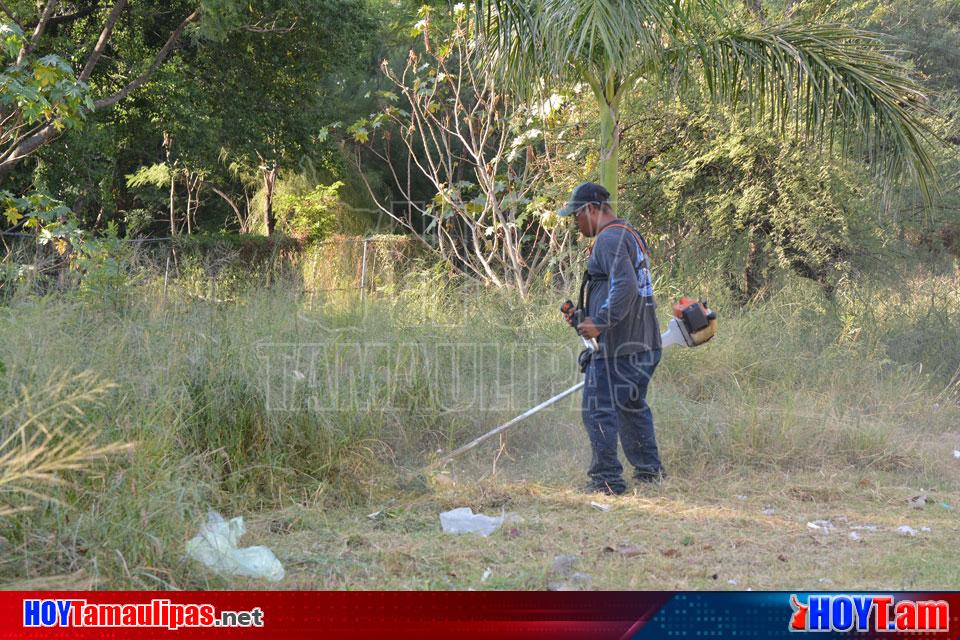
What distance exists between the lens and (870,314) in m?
A: 9.03

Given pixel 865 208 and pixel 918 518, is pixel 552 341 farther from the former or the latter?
pixel 865 208

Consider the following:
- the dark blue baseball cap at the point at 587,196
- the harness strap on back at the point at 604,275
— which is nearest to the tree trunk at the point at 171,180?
the dark blue baseball cap at the point at 587,196

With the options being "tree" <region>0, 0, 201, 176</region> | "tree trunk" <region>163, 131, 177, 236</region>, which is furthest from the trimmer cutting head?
"tree trunk" <region>163, 131, 177, 236</region>

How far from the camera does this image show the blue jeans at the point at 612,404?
5.34 meters

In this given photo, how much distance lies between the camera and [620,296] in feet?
17.0

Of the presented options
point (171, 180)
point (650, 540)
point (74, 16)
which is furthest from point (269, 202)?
point (650, 540)

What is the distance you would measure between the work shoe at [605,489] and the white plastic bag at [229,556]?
2156mm

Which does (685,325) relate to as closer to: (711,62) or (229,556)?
(711,62)

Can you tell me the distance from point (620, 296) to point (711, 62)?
3.01 metres

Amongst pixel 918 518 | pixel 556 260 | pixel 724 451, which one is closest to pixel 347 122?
pixel 556 260

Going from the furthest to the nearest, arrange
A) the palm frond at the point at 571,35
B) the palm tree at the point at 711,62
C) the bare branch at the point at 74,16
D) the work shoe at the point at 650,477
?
the bare branch at the point at 74,16 → the palm tree at the point at 711,62 → the palm frond at the point at 571,35 → the work shoe at the point at 650,477

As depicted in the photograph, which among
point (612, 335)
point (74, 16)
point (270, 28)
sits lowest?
point (612, 335)

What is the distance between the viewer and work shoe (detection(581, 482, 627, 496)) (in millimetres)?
5350

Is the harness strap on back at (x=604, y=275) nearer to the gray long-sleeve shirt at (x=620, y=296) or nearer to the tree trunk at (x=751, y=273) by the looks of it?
the gray long-sleeve shirt at (x=620, y=296)
